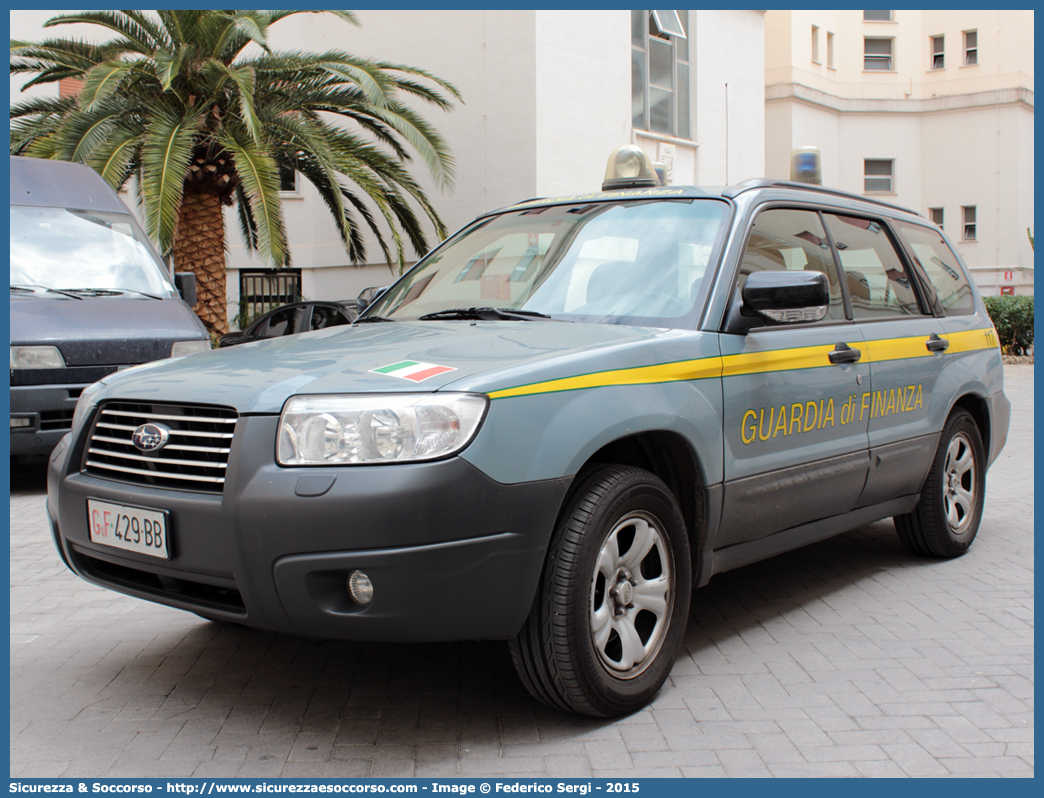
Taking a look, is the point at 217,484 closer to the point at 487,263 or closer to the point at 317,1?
the point at 487,263

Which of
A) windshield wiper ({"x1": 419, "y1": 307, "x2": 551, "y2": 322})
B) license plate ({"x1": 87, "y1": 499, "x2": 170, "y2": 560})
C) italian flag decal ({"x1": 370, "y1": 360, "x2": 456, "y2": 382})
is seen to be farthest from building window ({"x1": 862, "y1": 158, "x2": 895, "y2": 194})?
license plate ({"x1": 87, "y1": 499, "x2": 170, "y2": 560})

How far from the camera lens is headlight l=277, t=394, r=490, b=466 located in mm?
2846

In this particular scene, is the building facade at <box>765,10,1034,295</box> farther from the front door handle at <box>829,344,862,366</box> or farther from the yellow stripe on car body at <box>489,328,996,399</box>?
the front door handle at <box>829,344,862,366</box>

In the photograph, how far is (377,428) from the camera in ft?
9.37

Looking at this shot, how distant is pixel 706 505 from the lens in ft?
12.1

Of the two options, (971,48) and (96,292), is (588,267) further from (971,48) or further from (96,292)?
(971,48)

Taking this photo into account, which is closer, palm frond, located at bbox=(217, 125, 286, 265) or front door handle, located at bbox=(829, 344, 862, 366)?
front door handle, located at bbox=(829, 344, 862, 366)

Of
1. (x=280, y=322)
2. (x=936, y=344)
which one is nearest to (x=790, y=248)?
(x=936, y=344)

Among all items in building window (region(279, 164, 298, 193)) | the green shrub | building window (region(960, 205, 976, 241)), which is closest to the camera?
building window (region(279, 164, 298, 193))

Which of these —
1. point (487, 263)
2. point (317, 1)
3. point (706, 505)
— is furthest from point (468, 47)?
point (706, 505)

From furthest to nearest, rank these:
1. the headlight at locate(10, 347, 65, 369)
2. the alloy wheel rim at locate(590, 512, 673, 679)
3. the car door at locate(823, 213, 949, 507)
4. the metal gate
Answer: the metal gate → the headlight at locate(10, 347, 65, 369) → the car door at locate(823, 213, 949, 507) → the alloy wheel rim at locate(590, 512, 673, 679)

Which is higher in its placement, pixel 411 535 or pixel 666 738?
pixel 411 535

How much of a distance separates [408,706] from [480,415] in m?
1.18

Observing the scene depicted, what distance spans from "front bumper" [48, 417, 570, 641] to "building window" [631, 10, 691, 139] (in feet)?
65.7
